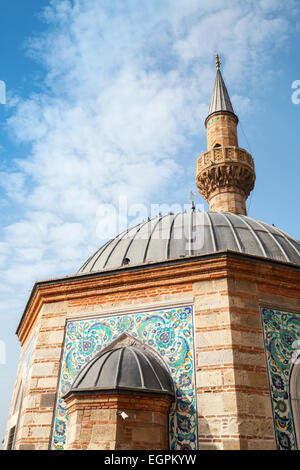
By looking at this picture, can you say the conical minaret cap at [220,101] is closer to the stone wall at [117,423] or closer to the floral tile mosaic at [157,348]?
the floral tile mosaic at [157,348]

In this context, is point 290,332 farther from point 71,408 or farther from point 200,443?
point 71,408

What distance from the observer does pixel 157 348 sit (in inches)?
247

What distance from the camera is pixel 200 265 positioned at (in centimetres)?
655

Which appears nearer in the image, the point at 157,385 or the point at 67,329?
the point at 157,385

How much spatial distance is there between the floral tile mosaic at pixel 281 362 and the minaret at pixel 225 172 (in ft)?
24.8

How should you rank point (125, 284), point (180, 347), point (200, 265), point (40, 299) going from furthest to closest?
point (40, 299) < point (125, 284) < point (200, 265) < point (180, 347)

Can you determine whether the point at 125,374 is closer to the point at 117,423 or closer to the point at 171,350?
the point at 117,423

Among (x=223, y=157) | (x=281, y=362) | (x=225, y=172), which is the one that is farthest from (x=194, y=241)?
(x=223, y=157)

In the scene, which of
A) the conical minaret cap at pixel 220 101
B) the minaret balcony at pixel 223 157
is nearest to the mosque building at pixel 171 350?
the minaret balcony at pixel 223 157

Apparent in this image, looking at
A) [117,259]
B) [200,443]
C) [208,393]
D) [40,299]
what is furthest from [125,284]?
[200,443]

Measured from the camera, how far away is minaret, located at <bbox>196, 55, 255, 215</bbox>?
14.1m

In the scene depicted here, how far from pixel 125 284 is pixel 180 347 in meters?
1.53

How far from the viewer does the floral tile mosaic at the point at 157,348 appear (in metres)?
5.63

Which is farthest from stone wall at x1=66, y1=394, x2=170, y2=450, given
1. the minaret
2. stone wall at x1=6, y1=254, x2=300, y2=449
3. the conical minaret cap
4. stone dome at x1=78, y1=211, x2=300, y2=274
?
the conical minaret cap
